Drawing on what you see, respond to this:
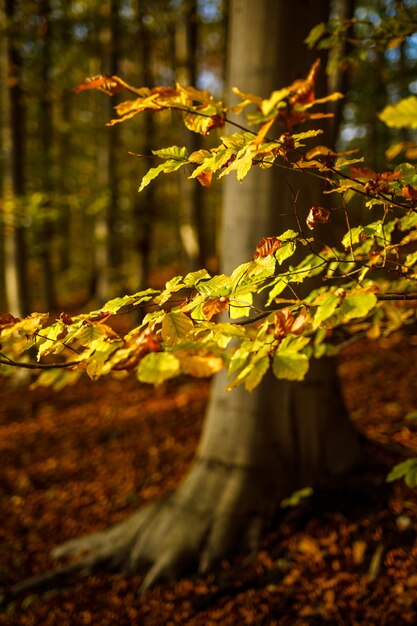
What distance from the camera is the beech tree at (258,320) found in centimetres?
129

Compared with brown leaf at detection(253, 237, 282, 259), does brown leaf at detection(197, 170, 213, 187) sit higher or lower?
higher

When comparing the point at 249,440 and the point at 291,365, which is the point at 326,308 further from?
the point at 249,440

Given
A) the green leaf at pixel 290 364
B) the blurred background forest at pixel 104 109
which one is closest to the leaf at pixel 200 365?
the green leaf at pixel 290 364

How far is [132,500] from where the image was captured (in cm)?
435

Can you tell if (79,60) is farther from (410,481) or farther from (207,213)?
(410,481)

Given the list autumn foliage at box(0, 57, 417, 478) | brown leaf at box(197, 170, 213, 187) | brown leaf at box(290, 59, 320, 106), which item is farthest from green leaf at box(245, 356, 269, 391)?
brown leaf at box(290, 59, 320, 106)

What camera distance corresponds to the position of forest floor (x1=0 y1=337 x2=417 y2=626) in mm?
2580

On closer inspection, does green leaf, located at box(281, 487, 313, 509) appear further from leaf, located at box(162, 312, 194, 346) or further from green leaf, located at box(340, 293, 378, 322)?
green leaf, located at box(340, 293, 378, 322)

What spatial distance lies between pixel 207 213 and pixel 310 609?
13921 mm

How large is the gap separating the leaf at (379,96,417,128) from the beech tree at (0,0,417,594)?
348 millimetres

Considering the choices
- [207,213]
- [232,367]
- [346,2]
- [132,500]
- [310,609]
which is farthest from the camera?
[207,213]

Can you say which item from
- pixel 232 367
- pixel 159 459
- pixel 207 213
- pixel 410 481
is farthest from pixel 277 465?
pixel 207 213

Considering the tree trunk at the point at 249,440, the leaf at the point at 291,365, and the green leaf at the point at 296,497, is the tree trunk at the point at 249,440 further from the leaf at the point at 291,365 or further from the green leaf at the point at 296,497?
the leaf at the point at 291,365

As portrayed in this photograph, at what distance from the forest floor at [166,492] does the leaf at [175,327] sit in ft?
4.37
